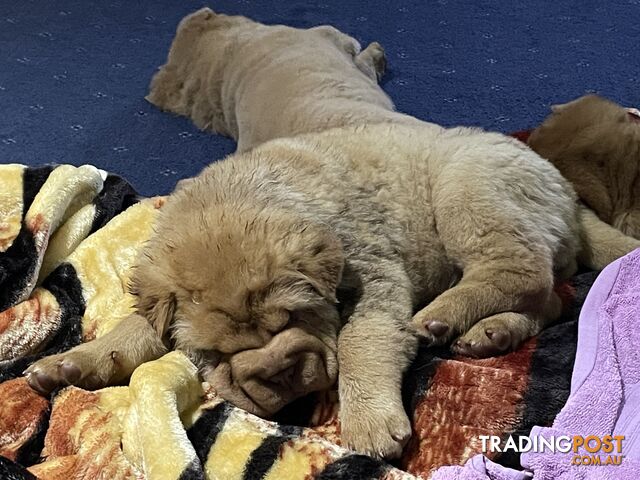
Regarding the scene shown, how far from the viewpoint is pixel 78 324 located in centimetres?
248

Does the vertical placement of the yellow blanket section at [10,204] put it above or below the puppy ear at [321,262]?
below

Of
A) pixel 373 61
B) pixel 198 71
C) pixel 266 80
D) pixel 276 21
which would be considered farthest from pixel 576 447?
pixel 276 21

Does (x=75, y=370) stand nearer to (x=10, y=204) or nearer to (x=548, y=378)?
(x=10, y=204)

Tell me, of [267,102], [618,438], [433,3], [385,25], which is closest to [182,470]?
[618,438]

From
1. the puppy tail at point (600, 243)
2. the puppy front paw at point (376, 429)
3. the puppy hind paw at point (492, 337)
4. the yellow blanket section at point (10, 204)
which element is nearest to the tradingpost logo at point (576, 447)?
the puppy front paw at point (376, 429)

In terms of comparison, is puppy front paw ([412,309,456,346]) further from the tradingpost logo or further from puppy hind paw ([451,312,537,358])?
the tradingpost logo

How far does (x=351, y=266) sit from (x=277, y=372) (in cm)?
41

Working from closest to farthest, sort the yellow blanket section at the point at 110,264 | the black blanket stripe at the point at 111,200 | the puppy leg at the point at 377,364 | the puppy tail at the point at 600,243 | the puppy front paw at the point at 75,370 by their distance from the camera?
the puppy leg at the point at 377,364, the puppy front paw at the point at 75,370, the yellow blanket section at the point at 110,264, the puppy tail at the point at 600,243, the black blanket stripe at the point at 111,200

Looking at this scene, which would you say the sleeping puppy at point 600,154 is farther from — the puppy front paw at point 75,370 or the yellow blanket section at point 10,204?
the yellow blanket section at point 10,204

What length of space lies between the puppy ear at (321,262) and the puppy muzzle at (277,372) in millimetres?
132

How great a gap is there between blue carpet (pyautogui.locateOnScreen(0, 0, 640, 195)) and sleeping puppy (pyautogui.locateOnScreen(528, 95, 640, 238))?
964 mm

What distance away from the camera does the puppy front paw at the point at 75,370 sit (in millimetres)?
2129

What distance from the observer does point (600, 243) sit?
266cm

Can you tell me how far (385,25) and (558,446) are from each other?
3.92 meters
